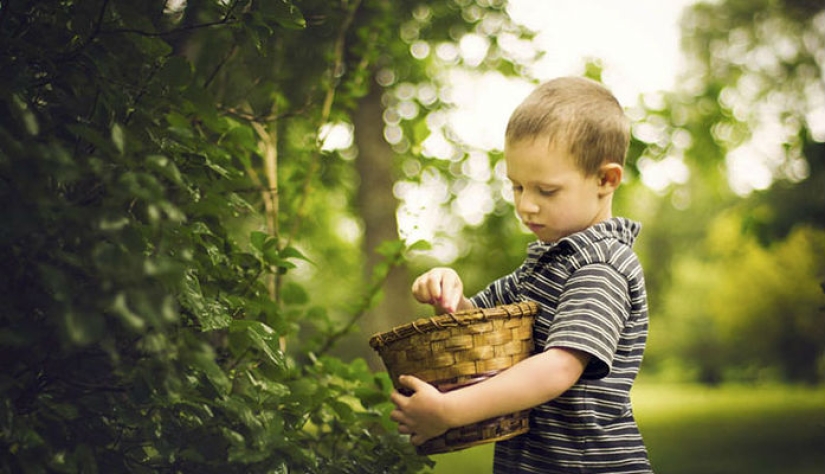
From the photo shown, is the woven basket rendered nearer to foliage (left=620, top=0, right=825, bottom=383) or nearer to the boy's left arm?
the boy's left arm

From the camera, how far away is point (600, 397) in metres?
1.92

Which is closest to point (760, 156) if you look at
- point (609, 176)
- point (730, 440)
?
point (730, 440)

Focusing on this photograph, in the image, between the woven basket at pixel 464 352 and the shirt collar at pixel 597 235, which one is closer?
the woven basket at pixel 464 352

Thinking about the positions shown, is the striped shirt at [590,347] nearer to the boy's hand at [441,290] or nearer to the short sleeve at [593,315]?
the short sleeve at [593,315]

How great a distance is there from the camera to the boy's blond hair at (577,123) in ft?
6.64

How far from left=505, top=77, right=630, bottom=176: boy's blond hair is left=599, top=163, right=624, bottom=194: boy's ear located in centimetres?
2

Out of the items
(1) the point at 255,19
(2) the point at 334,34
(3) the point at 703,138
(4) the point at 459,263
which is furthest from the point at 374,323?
(1) the point at 255,19

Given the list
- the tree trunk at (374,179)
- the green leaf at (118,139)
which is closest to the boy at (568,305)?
the green leaf at (118,139)

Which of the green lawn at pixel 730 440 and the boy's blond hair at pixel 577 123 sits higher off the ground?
the green lawn at pixel 730 440

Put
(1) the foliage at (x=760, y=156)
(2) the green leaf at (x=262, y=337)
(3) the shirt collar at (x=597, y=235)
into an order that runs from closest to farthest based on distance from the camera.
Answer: (2) the green leaf at (x=262, y=337)
(3) the shirt collar at (x=597, y=235)
(1) the foliage at (x=760, y=156)

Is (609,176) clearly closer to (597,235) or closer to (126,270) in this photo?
(597,235)

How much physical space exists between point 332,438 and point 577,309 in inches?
45.5

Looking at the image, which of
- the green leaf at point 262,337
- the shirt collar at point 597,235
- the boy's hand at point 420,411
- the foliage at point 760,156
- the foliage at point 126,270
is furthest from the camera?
the foliage at point 760,156

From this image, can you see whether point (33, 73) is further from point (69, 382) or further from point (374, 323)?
point (374, 323)
